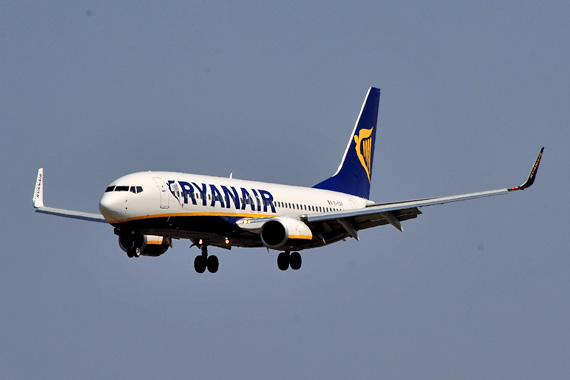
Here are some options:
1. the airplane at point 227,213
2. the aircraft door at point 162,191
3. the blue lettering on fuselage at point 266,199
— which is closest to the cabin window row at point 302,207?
the airplane at point 227,213

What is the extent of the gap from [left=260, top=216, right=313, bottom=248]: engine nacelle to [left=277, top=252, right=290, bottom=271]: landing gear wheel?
307 cm

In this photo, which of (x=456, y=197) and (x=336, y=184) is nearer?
(x=456, y=197)

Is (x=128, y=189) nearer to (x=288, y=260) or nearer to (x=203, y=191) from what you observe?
(x=203, y=191)

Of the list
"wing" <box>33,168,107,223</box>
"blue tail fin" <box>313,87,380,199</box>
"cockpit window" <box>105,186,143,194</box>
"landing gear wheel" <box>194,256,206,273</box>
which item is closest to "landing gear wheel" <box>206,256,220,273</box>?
"landing gear wheel" <box>194,256,206,273</box>

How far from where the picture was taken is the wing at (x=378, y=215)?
50.6 m

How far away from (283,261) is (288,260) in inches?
10.8

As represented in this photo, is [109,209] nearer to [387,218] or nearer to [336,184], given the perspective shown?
[387,218]

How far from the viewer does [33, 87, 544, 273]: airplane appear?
151ft

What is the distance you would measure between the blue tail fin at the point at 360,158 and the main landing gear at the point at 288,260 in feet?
27.0

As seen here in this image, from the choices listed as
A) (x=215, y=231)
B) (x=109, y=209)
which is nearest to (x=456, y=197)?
(x=215, y=231)

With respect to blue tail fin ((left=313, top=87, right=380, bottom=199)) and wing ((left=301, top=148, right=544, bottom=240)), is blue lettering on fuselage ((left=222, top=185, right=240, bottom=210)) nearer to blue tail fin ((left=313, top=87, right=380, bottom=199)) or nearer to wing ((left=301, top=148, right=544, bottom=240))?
wing ((left=301, top=148, right=544, bottom=240))

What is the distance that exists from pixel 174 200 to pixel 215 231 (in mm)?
3117

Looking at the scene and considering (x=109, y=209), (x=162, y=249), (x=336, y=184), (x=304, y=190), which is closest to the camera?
(x=109, y=209)

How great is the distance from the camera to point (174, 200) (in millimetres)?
46969
